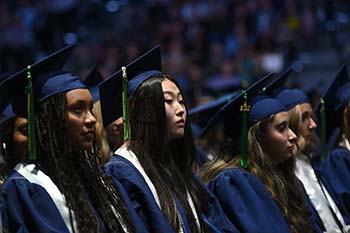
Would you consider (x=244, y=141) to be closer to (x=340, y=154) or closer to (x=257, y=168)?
(x=257, y=168)

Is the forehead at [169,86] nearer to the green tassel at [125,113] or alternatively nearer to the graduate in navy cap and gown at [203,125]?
the green tassel at [125,113]

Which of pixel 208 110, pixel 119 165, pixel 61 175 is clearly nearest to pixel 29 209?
pixel 61 175

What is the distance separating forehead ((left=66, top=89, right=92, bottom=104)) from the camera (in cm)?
431

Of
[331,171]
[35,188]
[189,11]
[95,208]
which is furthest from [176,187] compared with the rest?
[189,11]

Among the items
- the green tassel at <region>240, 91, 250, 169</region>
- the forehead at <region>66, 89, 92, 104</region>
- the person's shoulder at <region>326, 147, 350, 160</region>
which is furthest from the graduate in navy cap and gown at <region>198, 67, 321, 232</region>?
the forehead at <region>66, 89, 92, 104</region>

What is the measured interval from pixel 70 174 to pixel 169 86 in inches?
32.1

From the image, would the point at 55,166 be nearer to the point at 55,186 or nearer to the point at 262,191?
the point at 55,186

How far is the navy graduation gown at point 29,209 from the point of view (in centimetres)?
401

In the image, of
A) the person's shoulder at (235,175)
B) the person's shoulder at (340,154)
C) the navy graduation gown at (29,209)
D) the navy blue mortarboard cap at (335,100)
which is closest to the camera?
the navy graduation gown at (29,209)

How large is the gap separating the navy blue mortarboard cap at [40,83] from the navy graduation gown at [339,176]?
257 cm

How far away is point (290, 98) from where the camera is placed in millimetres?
6219

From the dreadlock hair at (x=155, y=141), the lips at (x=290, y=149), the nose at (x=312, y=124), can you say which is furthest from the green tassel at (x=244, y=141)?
the nose at (x=312, y=124)

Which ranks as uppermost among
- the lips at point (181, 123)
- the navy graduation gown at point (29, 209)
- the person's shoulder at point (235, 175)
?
the lips at point (181, 123)

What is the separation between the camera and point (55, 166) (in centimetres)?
420
